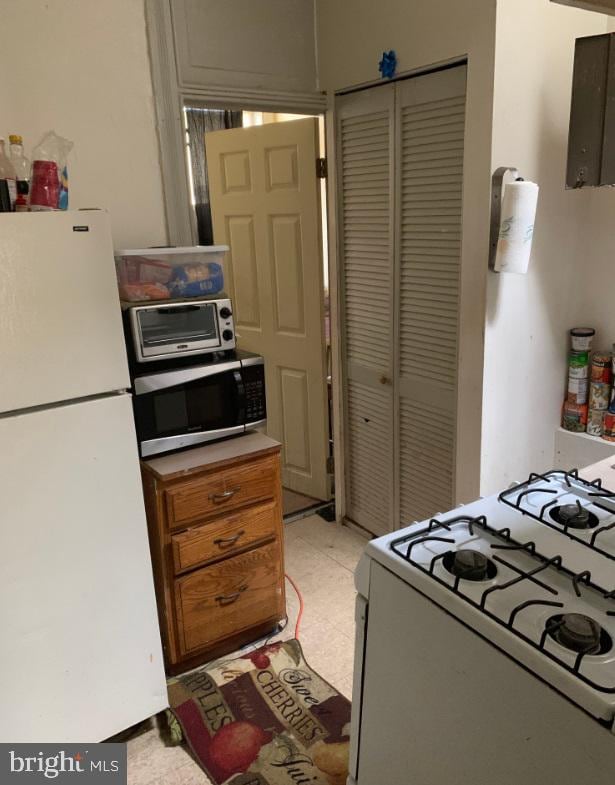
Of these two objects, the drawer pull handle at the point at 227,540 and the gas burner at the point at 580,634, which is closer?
the gas burner at the point at 580,634

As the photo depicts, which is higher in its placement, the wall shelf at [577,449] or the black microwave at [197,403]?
the black microwave at [197,403]

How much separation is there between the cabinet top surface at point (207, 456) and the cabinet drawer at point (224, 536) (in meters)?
0.21

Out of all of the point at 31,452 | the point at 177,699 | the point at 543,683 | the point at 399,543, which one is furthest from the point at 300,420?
the point at 543,683

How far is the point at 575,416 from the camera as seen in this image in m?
2.41

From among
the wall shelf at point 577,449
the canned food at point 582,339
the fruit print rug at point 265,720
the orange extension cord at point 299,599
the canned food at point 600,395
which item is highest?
the canned food at point 582,339

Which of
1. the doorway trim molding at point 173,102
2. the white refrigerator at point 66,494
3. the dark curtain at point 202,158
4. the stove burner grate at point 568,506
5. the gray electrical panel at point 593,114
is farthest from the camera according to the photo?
the dark curtain at point 202,158

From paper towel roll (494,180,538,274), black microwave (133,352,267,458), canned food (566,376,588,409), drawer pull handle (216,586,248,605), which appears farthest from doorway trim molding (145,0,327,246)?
canned food (566,376,588,409)

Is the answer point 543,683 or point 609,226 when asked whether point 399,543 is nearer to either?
point 543,683

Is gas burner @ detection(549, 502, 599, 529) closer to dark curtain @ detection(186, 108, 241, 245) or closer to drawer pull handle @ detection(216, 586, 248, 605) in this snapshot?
drawer pull handle @ detection(216, 586, 248, 605)

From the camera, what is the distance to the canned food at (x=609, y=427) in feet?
7.37

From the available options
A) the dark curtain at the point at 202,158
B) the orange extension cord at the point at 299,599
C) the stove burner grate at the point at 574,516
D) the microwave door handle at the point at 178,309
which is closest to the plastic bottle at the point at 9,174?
the microwave door handle at the point at 178,309

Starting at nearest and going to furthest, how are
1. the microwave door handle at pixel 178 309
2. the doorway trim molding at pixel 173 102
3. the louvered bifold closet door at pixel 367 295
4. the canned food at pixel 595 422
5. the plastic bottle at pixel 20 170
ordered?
1. the plastic bottle at pixel 20 170
2. the microwave door handle at pixel 178 309
3. the doorway trim molding at pixel 173 102
4. the canned food at pixel 595 422
5. the louvered bifold closet door at pixel 367 295

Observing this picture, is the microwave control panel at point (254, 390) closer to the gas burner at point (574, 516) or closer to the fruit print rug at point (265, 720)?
the fruit print rug at point (265, 720)

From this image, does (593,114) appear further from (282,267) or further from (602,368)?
(282,267)
